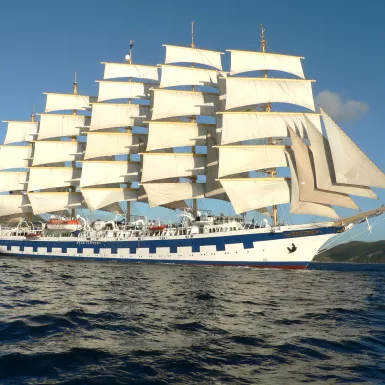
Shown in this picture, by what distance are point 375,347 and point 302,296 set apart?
28.7ft

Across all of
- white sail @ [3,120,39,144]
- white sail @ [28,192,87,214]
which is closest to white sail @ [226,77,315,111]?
white sail @ [28,192,87,214]

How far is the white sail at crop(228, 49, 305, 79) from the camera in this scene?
46.5m

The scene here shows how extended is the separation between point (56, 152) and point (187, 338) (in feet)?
174

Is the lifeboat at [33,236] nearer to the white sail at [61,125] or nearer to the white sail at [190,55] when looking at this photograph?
the white sail at [61,125]

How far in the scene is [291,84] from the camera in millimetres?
44375

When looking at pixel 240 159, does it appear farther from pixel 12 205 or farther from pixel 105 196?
pixel 12 205

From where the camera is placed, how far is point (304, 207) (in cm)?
3606

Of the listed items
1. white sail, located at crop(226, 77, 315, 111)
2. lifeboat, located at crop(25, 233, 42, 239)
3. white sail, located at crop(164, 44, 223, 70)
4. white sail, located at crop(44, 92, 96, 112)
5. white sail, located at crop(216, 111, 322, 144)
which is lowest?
lifeboat, located at crop(25, 233, 42, 239)

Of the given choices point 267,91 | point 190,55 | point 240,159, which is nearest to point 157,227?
point 240,159

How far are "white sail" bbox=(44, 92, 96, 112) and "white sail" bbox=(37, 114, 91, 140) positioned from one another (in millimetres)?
1745

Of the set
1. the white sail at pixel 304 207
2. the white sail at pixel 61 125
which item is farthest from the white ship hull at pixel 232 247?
the white sail at pixel 61 125

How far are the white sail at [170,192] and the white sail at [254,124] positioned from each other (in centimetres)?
810

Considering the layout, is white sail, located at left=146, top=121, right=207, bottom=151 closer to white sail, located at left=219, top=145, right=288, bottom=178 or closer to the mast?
the mast

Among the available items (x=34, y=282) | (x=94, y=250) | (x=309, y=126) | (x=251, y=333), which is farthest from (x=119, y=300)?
(x=94, y=250)
